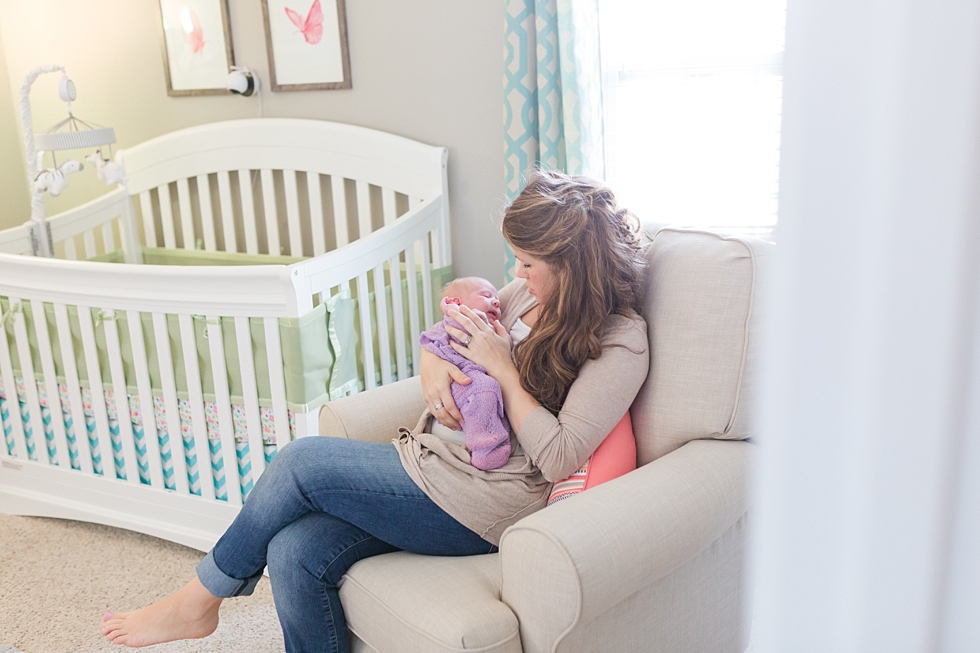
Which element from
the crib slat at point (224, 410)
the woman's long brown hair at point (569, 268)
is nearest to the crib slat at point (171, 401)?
the crib slat at point (224, 410)

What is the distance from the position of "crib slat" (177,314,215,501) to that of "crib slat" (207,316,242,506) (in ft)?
0.14

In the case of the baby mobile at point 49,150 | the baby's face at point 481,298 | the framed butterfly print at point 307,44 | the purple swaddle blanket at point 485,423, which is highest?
the framed butterfly print at point 307,44

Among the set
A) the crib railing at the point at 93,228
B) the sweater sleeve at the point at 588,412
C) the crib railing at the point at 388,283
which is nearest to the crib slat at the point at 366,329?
the crib railing at the point at 388,283

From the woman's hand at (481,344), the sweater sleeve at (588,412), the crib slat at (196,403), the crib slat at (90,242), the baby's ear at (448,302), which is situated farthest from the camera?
the crib slat at (90,242)

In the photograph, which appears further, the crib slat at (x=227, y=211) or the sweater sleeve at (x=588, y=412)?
the crib slat at (x=227, y=211)

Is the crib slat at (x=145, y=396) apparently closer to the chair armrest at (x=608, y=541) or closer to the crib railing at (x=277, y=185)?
the crib railing at (x=277, y=185)

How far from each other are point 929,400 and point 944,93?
4.2 inches

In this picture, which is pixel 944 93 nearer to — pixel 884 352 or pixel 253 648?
pixel 884 352

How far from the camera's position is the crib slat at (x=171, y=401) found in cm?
199

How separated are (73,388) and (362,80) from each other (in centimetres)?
126

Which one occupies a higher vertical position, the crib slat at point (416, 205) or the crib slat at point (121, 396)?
the crib slat at point (416, 205)

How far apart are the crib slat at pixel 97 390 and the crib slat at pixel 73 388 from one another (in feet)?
0.14

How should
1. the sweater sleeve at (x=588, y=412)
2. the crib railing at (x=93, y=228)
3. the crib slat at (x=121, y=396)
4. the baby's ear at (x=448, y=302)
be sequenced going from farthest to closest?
the crib railing at (x=93, y=228), the crib slat at (x=121, y=396), the baby's ear at (x=448, y=302), the sweater sleeve at (x=588, y=412)

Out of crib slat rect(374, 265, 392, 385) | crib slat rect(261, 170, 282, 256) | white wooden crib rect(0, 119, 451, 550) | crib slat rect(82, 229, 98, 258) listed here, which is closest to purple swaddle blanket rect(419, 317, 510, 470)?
white wooden crib rect(0, 119, 451, 550)
